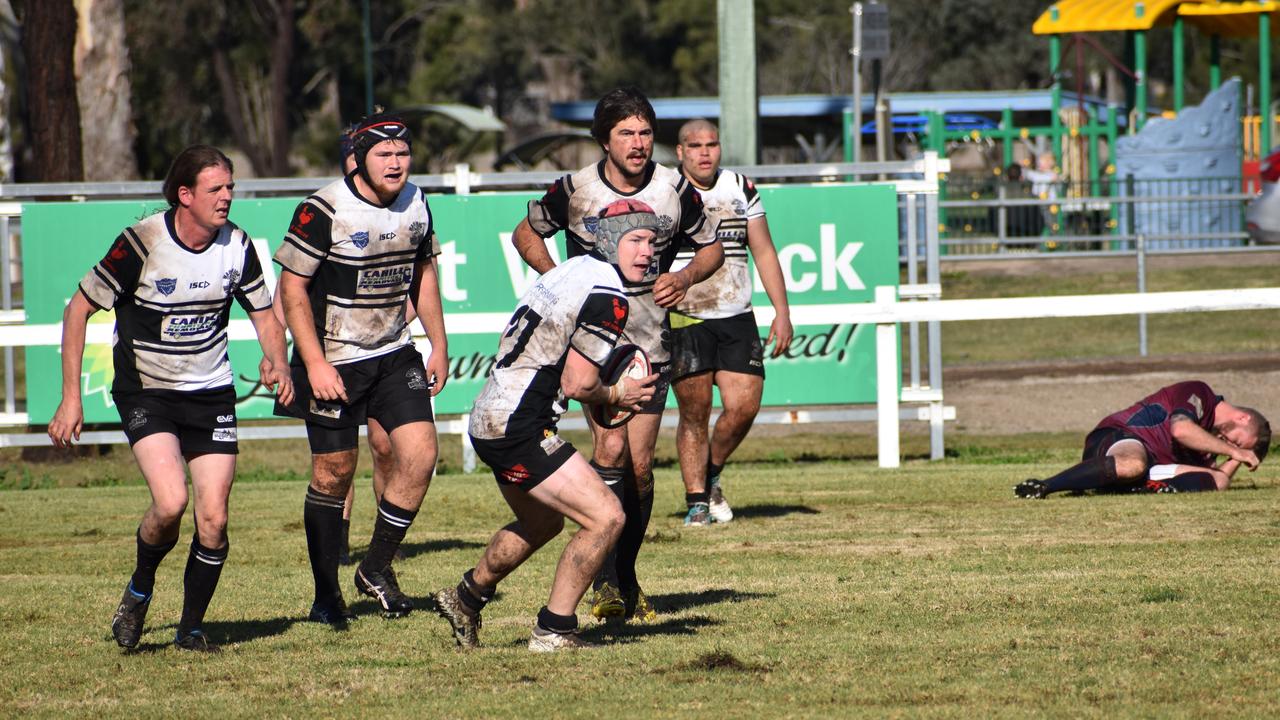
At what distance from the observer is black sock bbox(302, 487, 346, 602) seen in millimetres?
7324

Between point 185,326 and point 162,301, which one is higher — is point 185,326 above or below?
below

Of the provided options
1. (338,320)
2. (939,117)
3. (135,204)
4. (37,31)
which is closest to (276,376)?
(338,320)

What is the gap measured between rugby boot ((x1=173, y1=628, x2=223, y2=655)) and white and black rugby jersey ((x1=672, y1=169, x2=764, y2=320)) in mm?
3656

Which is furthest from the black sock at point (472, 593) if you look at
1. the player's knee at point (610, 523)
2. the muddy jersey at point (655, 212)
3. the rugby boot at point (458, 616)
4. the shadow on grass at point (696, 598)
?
the muddy jersey at point (655, 212)

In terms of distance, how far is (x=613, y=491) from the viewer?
6949 millimetres

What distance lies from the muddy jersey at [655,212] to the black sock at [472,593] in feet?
3.99

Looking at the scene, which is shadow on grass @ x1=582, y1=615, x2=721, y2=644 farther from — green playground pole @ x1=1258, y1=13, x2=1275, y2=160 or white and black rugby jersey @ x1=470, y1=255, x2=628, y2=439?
green playground pole @ x1=1258, y1=13, x2=1275, y2=160

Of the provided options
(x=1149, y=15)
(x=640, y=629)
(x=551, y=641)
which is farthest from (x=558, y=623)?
(x=1149, y=15)

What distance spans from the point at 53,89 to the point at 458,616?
41.0 feet

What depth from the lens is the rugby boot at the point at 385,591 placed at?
24.4 ft

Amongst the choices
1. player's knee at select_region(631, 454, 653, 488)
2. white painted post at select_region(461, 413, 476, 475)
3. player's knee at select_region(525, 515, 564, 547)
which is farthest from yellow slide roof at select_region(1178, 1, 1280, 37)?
player's knee at select_region(525, 515, 564, 547)

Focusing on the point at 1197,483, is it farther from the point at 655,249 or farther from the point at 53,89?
the point at 53,89

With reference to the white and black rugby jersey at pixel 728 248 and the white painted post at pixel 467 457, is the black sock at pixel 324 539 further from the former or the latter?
the white painted post at pixel 467 457

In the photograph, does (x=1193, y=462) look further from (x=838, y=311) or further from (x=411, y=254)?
(x=411, y=254)
